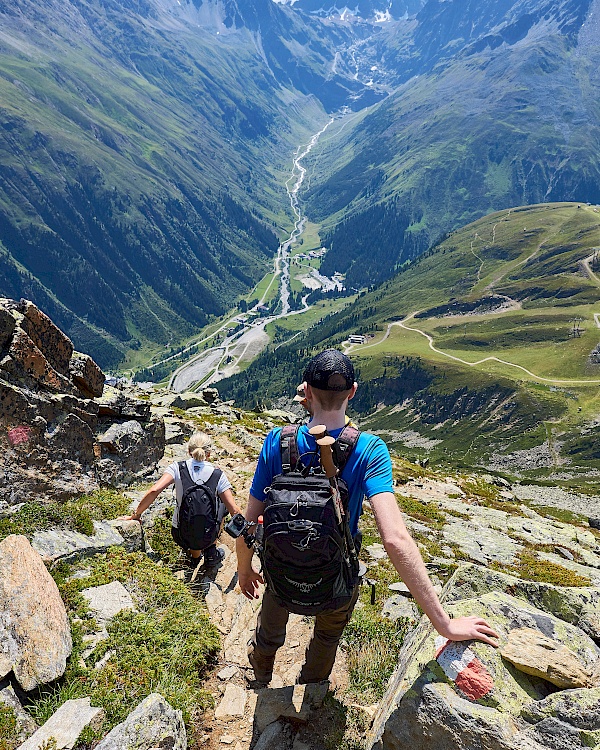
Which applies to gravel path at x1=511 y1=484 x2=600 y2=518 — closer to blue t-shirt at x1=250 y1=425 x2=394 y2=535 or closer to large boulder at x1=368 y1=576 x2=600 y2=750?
large boulder at x1=368 y1=576 x2=600 y2=750

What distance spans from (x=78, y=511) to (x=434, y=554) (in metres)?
14.6

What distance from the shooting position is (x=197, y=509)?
12.2 meters

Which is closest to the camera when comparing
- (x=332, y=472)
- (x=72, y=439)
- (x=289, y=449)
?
(x=332, y=472)

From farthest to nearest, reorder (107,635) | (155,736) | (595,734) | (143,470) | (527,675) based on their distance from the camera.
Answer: (143,470), (107,635), (155,736), (527,675), (595,734)

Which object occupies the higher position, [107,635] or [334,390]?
[334,390]

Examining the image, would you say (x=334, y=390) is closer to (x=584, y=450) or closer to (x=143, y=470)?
(x=143, y=470)

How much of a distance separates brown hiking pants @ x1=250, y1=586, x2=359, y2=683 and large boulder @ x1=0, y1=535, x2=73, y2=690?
355cm

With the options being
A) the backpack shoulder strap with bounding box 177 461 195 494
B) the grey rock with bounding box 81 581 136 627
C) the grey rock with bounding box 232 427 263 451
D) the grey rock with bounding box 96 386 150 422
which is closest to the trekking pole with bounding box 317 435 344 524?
the grey rock with bounding box 81 581 136 627

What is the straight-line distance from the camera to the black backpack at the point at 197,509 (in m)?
12.0

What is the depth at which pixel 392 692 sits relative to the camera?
22.0ft

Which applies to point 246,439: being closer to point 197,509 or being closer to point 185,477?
point 197,509

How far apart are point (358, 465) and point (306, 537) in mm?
1263

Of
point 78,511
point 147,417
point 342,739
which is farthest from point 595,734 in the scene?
point 147,417

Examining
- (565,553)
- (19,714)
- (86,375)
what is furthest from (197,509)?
(565,553)
